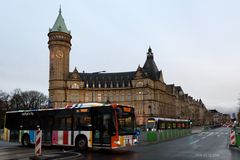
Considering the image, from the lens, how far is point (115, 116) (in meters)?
19.1

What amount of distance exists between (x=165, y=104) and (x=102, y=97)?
28314mm

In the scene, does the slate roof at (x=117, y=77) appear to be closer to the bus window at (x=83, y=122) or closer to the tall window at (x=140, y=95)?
the tall window at (x=140, y=95)

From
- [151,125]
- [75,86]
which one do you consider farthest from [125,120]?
[75,86]

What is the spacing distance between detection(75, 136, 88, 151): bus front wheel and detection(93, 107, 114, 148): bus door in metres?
0.99

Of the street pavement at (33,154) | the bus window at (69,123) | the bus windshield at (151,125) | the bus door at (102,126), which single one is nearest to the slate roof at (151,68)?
the bus windshield at (151,125)

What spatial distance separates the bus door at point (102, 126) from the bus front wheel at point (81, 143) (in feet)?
3.25

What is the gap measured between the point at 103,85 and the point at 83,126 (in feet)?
319

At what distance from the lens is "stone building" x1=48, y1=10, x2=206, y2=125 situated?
105 metres

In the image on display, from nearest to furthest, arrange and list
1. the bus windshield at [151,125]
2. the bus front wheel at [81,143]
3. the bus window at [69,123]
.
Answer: the bus front wheel at [81,143], the bus window at [69,123], the bus windshield at [151,125]

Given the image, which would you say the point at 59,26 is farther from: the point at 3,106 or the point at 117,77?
the point at 3,106

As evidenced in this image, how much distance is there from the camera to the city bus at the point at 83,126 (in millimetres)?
19141

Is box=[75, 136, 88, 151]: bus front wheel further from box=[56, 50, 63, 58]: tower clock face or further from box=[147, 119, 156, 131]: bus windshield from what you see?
box=[56, 50, 63, 58]: tower clock face

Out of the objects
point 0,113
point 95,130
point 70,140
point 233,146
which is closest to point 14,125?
point 70,140

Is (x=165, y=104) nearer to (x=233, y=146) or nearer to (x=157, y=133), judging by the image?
(x=157, y=133)
